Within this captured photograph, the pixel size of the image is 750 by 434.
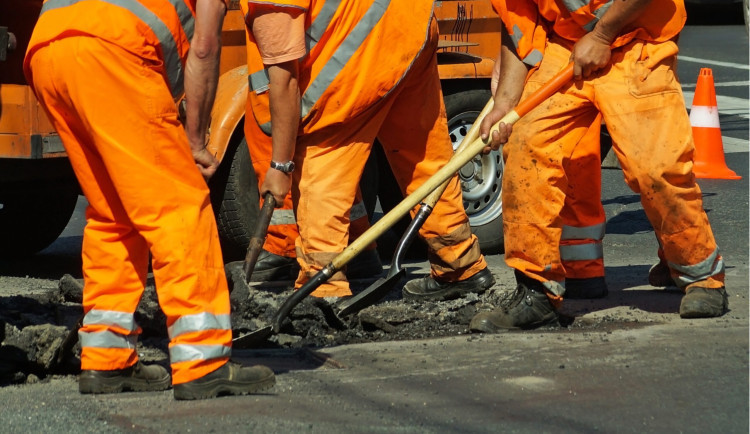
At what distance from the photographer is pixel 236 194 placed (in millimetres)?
6621

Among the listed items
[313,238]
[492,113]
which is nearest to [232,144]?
[313,238]

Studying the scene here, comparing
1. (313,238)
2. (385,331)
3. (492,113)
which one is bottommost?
(385,331)

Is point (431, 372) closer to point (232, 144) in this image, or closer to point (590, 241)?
point (590, 241)

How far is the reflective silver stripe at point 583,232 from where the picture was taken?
587 cm

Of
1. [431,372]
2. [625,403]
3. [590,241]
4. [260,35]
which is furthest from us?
[590,241]

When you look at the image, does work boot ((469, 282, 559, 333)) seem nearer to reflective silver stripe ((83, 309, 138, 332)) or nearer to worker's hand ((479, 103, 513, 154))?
worker's hand ((479, 103, 513, 154))

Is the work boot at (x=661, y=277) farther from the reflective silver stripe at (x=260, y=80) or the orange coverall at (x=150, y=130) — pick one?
the orange coverall at (x=150, y=130)

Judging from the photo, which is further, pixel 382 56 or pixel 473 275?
pixel 473 275

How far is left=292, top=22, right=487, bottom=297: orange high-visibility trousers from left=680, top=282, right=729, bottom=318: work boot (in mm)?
1097

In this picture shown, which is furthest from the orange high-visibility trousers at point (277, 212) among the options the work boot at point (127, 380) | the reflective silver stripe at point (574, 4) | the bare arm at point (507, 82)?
the work boot at point (127, 380)

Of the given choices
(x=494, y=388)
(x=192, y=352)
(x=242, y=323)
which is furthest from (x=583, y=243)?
(x=192, y=352)

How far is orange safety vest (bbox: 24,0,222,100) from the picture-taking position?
4043 millimetres

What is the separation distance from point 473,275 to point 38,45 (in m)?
2.60

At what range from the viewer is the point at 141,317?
5.39 meters
